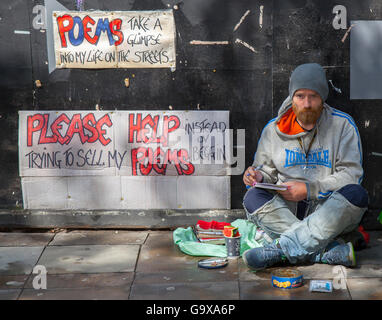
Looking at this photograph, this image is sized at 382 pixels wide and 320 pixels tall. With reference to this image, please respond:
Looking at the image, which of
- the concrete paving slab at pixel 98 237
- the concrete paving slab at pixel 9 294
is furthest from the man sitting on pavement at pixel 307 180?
the concrete paving slab at pixel 9 294

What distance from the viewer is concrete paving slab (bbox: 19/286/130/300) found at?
4.20 meters

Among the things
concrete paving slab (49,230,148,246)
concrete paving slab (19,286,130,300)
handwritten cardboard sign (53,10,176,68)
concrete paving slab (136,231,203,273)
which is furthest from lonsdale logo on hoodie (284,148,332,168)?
concrete paving slab (19,286,130,300)

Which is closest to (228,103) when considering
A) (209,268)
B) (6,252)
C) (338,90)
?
(338,90)

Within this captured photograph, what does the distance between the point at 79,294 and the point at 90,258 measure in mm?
809

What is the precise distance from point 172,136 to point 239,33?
1.16 metres

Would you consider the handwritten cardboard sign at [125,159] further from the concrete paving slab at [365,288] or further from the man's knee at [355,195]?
the concrete paving slab at [365,288]

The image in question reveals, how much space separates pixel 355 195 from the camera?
4566 millimetres

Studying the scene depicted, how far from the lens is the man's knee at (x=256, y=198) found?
488 cm

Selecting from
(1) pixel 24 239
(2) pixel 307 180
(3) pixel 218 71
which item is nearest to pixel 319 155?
(2) pixel 307 180

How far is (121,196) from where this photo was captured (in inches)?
229

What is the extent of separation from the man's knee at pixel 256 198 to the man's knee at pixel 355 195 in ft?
1.97

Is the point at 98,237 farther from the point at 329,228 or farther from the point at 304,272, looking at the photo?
the point at 329,228

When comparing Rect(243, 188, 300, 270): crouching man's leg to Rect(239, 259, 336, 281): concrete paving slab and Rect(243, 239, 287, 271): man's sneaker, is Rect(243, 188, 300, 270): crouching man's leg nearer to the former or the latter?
Rect(243, 239, 287, 271): man's sneaker

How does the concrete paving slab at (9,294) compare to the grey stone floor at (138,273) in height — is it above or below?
below
